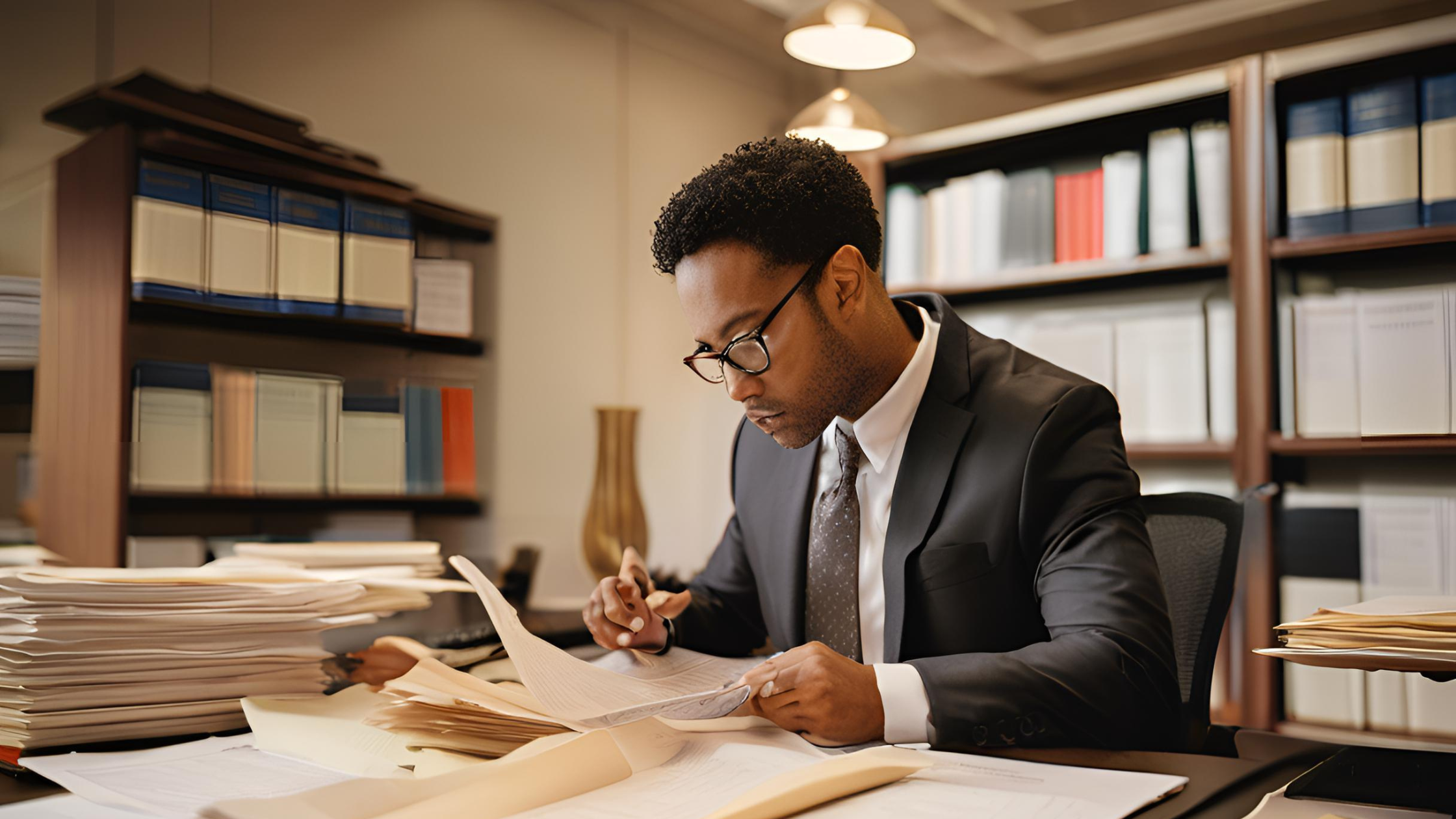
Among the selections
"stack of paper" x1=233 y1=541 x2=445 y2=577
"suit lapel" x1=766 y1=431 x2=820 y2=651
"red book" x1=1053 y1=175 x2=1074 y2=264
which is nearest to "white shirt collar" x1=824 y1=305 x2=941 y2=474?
"suit lapel" x1=766 y1=431 x2=820 y2=651

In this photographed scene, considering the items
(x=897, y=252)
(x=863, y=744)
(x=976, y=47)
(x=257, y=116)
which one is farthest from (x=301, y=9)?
(x=863, y=744)

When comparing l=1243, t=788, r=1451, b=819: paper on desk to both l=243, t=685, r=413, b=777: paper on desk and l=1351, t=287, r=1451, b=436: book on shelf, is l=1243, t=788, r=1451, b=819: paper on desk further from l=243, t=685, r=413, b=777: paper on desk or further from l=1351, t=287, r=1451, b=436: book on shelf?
l=1351, t=287, r=1451, b=436: book on shelf

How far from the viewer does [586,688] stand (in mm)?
764

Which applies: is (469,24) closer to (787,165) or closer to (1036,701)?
(787,165)

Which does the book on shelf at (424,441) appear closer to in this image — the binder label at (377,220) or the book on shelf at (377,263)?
the book on shelf at (377,263)

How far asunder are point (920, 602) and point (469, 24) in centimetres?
259

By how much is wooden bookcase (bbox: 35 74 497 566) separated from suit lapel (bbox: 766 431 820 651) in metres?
1.55

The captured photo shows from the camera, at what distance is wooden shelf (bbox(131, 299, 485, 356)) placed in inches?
86.7

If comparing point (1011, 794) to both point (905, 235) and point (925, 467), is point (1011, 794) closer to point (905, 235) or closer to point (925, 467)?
point (925, 467)

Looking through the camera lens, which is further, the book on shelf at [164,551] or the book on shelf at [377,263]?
the book on shelf at [377,263]

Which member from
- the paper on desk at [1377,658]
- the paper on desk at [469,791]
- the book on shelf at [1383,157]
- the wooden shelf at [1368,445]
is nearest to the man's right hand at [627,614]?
the paper on desk at [469,791]

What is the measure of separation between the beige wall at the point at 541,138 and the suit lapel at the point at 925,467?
80.2 inches

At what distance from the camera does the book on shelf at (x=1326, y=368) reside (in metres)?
2.34

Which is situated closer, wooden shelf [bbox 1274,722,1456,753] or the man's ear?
the man's ear
